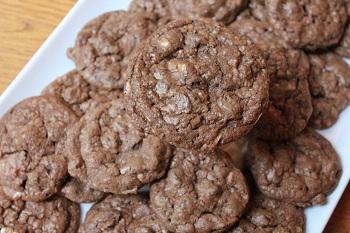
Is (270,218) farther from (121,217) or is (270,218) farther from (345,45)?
(345,45)

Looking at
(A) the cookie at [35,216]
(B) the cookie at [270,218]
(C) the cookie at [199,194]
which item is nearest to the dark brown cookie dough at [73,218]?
(A) the cookie at [35,216]

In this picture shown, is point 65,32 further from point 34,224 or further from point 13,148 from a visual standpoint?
point 34,224

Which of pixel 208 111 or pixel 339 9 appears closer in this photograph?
pixel 208 111

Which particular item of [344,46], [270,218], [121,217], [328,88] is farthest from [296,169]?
[121,217]

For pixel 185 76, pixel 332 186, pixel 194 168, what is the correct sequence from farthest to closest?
pixel 332 186
pixel 194 168
pixel 185 76

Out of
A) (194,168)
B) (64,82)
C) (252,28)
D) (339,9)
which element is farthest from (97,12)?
(339,9)
